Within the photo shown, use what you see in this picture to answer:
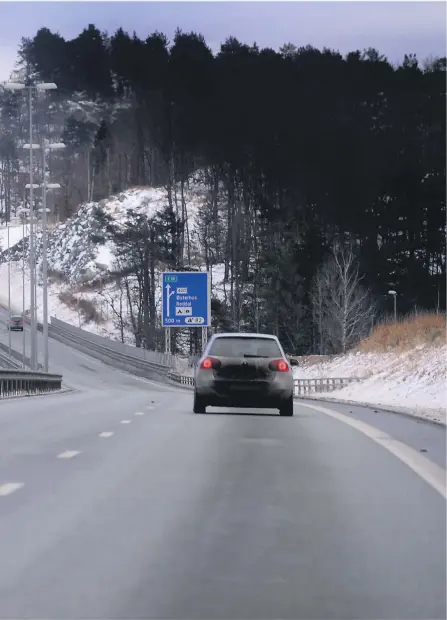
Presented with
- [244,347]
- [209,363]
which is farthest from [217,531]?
[244,347]

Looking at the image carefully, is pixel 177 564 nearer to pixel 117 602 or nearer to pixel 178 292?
pixel 117 602

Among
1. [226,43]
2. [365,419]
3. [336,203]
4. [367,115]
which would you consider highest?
[226,43]

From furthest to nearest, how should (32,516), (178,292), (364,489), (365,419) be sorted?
1. (178,292)
2. (365,419)
3. (364,489)
4. (32,516)

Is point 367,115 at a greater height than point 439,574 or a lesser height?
greater

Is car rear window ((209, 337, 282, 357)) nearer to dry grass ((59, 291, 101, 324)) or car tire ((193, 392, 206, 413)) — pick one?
car tire ((193, 392, 206, 413))

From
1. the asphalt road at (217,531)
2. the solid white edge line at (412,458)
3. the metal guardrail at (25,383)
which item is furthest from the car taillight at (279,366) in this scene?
the metal guardrail at (25,383)

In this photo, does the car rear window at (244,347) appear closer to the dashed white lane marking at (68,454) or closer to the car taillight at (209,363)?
the car taillight at (209,363)

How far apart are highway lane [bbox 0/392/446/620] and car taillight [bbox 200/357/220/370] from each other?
29.0ft

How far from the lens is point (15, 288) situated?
157 meters

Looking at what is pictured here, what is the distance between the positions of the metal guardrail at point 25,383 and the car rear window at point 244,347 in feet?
45.7

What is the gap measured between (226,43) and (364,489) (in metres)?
130

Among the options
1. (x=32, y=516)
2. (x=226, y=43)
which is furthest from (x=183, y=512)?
(x=226, y=43)

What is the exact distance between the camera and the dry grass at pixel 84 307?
137 metres

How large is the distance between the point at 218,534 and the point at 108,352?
90613mm
